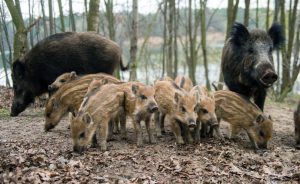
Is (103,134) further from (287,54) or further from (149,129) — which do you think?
(287,54)

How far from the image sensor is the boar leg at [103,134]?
20.3ft

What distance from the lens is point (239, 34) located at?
7668 millimetres

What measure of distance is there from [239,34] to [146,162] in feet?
10.6

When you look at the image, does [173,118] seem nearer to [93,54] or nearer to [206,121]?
[206,121]

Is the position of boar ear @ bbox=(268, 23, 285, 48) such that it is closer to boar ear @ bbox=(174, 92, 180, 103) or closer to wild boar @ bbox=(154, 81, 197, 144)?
wild boar @ bbox=(154, 81, 197, 144)

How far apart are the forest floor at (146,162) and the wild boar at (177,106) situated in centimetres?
29

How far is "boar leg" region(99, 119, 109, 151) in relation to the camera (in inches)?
244

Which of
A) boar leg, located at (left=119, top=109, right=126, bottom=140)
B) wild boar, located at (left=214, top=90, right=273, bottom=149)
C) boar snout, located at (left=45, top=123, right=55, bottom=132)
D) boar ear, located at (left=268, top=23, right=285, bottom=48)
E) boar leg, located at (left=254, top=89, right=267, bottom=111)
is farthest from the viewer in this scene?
boar ear, located at (left=268, top=23, right=285, bottom=48)

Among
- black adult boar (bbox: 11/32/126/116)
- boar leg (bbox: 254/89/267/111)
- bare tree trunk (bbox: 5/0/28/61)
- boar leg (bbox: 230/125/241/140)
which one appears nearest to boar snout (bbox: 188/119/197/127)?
boar leg (bbox: 230/125/241/140)

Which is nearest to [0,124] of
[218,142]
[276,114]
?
[218,142]

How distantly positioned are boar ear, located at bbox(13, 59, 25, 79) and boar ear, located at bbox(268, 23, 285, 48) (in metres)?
5.27

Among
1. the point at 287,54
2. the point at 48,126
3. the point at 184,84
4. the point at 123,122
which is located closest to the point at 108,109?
the point at 123,122

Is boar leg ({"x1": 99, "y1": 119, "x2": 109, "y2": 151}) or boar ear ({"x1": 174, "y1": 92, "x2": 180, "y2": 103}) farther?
boar ear ({"x1": 174, "y1": 92, "x2": 180, "y2": 103})

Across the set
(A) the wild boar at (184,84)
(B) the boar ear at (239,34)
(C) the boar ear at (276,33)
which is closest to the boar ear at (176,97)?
(A) the wild boar at (184,84)
